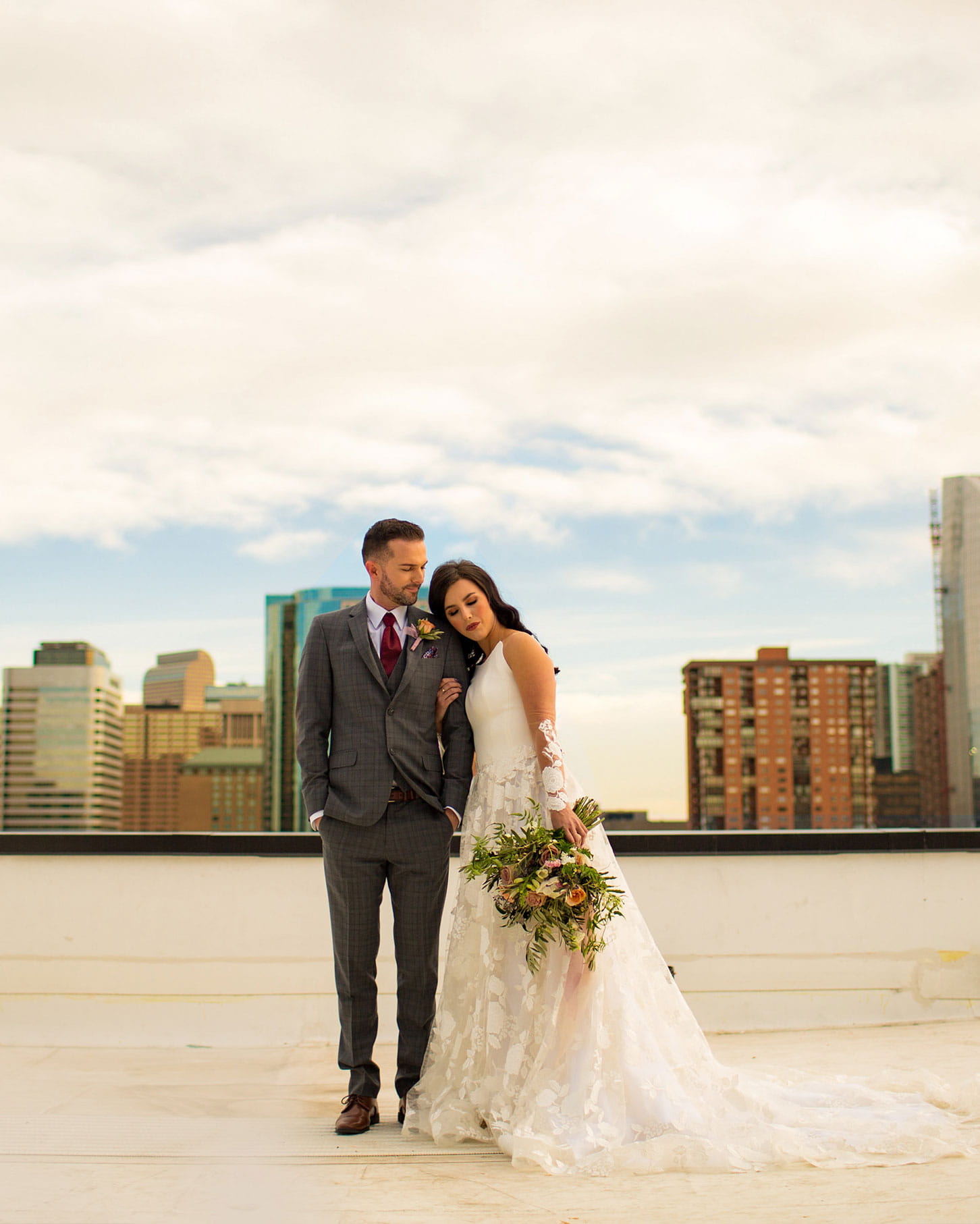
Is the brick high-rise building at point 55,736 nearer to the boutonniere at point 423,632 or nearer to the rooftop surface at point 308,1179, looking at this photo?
the rooftop surface at point 308,1179

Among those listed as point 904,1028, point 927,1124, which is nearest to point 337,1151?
point 927,1124

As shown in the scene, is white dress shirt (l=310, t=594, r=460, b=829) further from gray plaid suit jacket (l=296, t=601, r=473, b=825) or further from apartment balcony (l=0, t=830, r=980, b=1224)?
apartment balcony (l=0, t=830, r=980, b=1224)

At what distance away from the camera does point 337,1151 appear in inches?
103

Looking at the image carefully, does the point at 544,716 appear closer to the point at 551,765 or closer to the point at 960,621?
the point at 551,765

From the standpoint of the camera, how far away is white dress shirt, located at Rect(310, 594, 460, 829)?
2996 millimetres

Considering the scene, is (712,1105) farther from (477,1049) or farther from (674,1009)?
(477,1049)

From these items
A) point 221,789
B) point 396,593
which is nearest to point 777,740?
point 221,789

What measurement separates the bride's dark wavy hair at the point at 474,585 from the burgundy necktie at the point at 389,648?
147 mm

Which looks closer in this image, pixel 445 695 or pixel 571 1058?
pixel 571 1058

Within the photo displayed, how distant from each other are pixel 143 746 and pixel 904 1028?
17247 cm

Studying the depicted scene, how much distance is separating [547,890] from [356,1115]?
0.77 meters

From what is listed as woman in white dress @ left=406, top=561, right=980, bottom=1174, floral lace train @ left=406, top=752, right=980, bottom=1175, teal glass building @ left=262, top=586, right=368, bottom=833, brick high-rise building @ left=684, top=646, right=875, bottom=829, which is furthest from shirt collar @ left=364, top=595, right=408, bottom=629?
brick high-rise building @ left=684, top=646, right=875, bottom=829

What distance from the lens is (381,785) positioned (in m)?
2.86

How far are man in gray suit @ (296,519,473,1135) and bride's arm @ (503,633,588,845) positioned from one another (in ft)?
0.68
